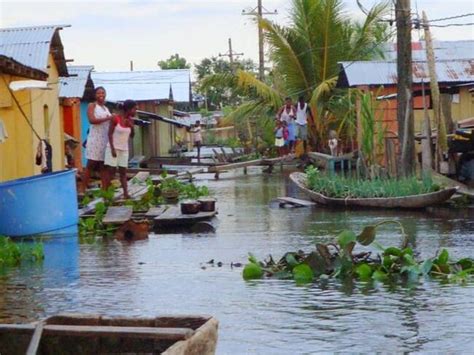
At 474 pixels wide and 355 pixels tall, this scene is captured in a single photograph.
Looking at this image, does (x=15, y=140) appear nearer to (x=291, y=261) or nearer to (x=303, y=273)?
(x=291, y=261)

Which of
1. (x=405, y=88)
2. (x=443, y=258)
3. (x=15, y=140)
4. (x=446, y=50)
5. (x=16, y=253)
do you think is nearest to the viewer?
(x=443, y=258)

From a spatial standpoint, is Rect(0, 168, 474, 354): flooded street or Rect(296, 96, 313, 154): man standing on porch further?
Rect(296, 96, 313, 154): man standing on porch

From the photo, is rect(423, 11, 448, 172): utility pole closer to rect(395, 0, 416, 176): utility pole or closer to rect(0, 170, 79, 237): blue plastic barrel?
rect(395, 0, 416, 176): utility pole

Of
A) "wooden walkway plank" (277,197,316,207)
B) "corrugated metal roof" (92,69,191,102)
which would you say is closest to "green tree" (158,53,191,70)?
"corrugated metal roof" (92,69,191,102)

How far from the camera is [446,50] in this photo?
119 feet

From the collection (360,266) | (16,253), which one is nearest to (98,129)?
(16,253)

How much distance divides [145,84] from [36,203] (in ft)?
101

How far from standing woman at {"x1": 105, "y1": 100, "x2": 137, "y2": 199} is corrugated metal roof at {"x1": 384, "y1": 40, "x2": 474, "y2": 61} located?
17.0m

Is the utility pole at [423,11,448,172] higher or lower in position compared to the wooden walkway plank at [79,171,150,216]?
higher

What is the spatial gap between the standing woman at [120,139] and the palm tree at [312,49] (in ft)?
57.1

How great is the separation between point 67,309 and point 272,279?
8.24 feet

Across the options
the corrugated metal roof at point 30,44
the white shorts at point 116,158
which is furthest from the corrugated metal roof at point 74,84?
the white shorts at point 116,158

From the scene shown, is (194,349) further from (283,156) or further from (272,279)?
(283,156)

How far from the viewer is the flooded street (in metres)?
8.49
